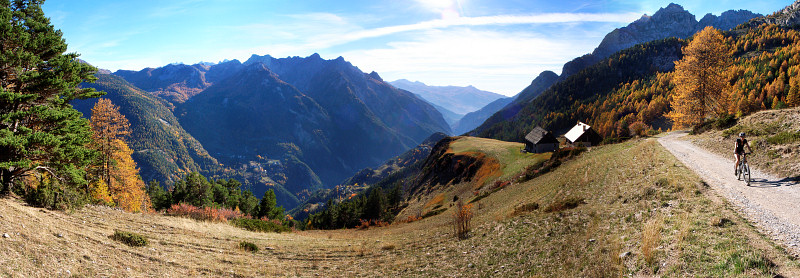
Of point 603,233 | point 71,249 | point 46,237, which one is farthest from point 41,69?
point 603,233

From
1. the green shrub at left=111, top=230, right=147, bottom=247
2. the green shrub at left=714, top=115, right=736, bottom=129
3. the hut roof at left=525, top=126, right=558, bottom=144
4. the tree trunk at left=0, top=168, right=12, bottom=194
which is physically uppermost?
the green shrub at left=714, top=115, right=736, bottom=129

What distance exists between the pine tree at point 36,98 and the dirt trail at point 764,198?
1400 inches

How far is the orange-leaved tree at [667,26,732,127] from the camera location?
143ft

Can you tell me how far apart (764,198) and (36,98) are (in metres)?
41.9

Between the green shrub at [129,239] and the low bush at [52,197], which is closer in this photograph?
the green shrub at [129,239]

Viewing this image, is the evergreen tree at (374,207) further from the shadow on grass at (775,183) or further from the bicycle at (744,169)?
the shadow on grass at (775,183)

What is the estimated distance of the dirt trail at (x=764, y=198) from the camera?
9.97 m

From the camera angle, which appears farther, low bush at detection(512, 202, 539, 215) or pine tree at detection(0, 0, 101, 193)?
low bush at detection(512, 202, 539, 215)

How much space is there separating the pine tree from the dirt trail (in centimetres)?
3555

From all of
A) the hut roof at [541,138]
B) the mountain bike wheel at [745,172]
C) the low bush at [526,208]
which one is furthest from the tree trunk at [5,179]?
the hut roof at [541,138]

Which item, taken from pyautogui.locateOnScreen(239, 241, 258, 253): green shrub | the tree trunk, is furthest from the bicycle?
the tree trunk

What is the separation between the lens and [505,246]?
1769 cm

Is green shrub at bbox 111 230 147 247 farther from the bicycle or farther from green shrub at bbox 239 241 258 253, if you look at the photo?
the bicycle

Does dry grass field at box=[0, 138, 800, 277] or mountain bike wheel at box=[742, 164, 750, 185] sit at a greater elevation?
mountain bike wheel at box=[742, 164, 750, 185]
